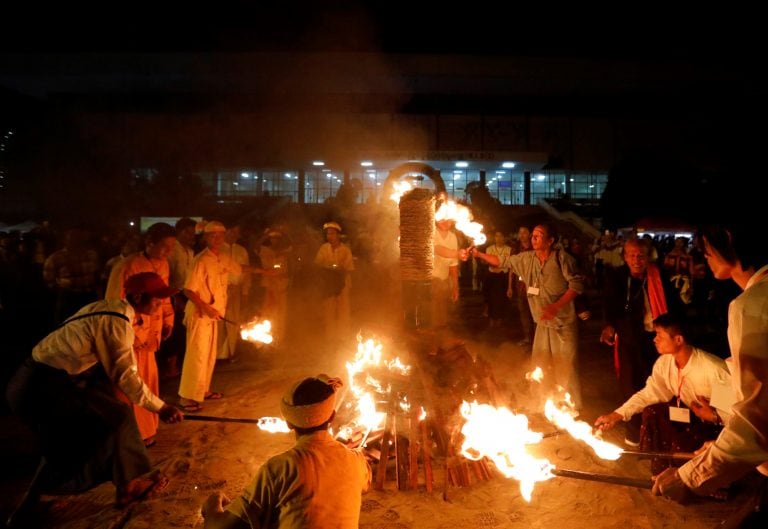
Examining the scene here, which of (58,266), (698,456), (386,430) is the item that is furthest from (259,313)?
(698,456)

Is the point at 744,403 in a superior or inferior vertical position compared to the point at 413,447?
superior

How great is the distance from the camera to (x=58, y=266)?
693cm

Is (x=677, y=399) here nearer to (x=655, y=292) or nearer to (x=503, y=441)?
(x=655, y=292)

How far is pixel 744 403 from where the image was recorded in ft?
7.05

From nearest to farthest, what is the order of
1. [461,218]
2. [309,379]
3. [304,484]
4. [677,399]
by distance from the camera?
[304,484] < [309,379] < [677,399] < [461,218]

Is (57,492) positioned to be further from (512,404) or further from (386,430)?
(512,404)

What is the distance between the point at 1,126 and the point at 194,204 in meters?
9.61

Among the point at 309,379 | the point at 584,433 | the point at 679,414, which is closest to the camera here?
the point at 309,379

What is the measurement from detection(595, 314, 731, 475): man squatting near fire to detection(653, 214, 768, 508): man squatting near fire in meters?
1.35

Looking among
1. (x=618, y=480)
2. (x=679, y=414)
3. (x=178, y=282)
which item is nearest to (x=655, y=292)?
(x=679, y=414)

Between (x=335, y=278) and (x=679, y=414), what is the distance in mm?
6104

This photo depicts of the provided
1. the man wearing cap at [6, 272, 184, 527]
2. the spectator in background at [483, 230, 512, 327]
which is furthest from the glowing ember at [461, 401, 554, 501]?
the spectator in background at [483, 230, 512, 327]

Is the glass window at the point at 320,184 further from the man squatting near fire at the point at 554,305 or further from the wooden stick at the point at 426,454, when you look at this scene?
the wooden stick at the point at 426,454

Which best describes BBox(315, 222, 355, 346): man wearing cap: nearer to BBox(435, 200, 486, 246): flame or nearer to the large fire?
BBox(435, 200, 486, 246): flame
